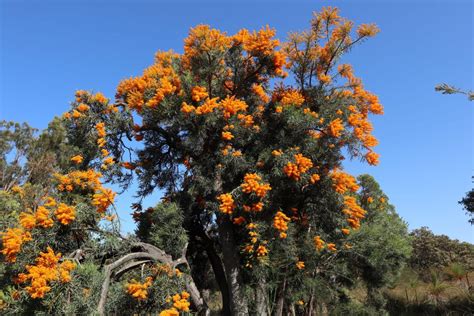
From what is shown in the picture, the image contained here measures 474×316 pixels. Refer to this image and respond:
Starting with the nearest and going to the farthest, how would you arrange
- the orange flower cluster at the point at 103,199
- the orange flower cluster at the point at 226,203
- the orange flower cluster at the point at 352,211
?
1. the orange flower cluster at the point at 103,199
2. the orange flower cluster at the point at 226,203
3. the orange flower cluster at the point at 352,211

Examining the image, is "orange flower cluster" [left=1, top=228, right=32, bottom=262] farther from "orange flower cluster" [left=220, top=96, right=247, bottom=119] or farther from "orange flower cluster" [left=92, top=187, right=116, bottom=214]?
"orange flower cluster" [left=220, top=96, right=247, bottom=119]

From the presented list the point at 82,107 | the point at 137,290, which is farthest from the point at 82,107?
the point at 137,290

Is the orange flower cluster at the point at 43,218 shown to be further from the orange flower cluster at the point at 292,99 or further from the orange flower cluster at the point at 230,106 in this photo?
the orange flower cluster at the point at 292,99

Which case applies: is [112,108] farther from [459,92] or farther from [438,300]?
[438,300]

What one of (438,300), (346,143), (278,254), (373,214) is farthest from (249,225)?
(373,214)

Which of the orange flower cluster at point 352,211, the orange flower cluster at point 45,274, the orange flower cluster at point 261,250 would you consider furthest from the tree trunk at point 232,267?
the orange flower cluster at point 45,274

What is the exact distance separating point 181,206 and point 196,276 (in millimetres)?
3235

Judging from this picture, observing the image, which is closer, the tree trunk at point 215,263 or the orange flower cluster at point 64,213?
the orange flower cluster at point 64,213

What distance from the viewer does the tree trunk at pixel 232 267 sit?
27.8 feet

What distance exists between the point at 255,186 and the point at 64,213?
327cm

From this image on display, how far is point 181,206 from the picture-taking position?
8.94 metres

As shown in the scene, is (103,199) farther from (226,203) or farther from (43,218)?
(226,203)

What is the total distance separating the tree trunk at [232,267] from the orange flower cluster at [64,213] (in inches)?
151

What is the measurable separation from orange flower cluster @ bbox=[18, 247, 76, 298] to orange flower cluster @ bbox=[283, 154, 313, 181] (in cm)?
403
